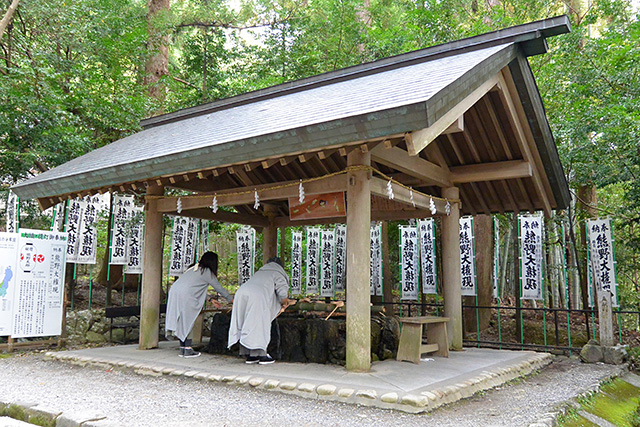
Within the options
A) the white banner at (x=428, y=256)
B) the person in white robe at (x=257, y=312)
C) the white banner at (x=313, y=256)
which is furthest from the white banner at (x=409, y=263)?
the person in white robe at (x=257, y=312)

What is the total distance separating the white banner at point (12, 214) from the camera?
334 inches

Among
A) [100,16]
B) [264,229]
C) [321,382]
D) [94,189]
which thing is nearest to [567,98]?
[264,229]

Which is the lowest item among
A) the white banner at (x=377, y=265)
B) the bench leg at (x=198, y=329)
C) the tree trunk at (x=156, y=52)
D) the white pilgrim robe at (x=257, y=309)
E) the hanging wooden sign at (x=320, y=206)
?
the bench leg at (x=198, y=329)

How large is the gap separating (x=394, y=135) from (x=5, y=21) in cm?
854

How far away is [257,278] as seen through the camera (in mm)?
6211

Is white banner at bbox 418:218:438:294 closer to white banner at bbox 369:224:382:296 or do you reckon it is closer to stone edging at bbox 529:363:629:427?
white banner at bbox 369:224:382:296

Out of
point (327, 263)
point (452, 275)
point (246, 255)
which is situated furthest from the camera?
point (246, 255)

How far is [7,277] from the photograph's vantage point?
723 cm

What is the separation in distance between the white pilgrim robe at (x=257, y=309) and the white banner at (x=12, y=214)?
5094 millimetres

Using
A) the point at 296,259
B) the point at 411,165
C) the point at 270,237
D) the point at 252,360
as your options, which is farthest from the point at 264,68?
the point at 252,360

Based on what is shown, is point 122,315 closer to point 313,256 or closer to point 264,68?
point 313,256

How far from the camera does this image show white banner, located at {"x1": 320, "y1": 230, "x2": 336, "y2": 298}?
10242 millimetres

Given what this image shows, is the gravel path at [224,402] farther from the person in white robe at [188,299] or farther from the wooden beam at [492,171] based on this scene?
the wooden beam at [492,171]

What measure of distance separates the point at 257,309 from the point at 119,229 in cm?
430
